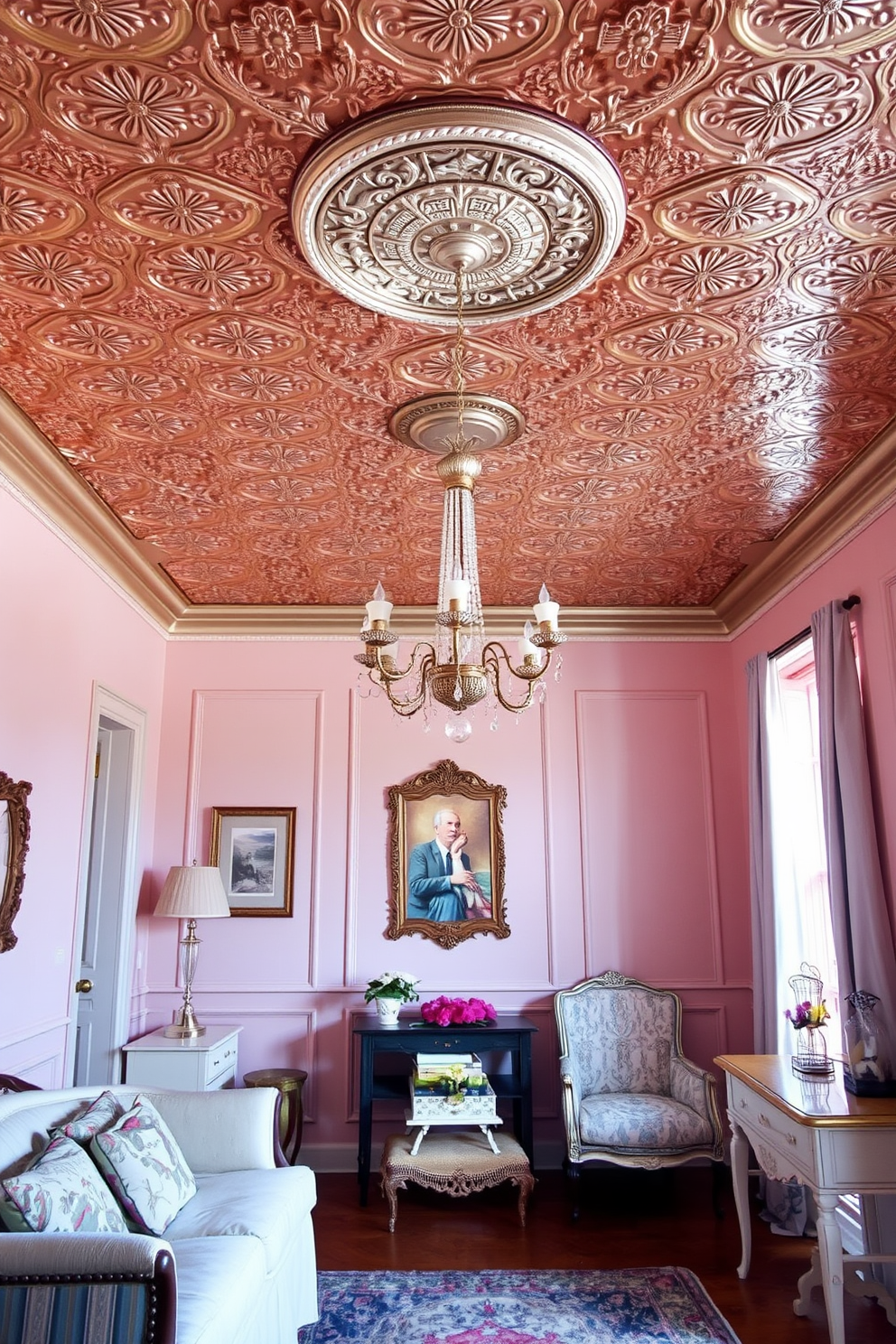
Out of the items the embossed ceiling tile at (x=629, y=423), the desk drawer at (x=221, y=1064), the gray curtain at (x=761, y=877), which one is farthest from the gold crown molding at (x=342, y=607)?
the desk drawer at (x=221, y=1064)

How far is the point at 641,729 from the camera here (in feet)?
19.1

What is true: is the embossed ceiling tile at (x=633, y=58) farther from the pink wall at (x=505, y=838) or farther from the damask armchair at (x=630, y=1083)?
the damask armchair at (x=630, y=1083)

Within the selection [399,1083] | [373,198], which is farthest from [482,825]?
[373,198]

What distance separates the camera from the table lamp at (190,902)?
16.2 feet

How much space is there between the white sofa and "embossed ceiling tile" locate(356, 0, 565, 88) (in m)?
2.63

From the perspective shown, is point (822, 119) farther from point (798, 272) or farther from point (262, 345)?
point (262, 345)

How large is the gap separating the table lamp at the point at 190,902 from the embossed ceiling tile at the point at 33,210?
342cm

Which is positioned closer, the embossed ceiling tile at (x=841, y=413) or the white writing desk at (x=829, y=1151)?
the white writing desk at (x=829, y=1151)

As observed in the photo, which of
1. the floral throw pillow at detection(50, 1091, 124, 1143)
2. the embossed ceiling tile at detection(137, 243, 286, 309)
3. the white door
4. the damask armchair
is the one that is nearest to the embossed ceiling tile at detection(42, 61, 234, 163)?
the embossed ceiling tile at detection(137, 243, 286, 309)

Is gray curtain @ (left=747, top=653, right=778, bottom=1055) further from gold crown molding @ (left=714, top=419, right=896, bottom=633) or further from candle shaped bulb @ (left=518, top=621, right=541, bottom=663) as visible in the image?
candle shaped bulb @ (left=518, top=621, right=541, bottom=663)

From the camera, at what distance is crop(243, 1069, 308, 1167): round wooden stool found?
4973 millimetres

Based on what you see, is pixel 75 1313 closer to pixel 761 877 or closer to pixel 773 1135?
pixel 773 1135

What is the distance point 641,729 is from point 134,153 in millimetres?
4421

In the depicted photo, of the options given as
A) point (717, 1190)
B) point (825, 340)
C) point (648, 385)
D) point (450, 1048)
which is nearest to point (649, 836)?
point (450, 1048)
